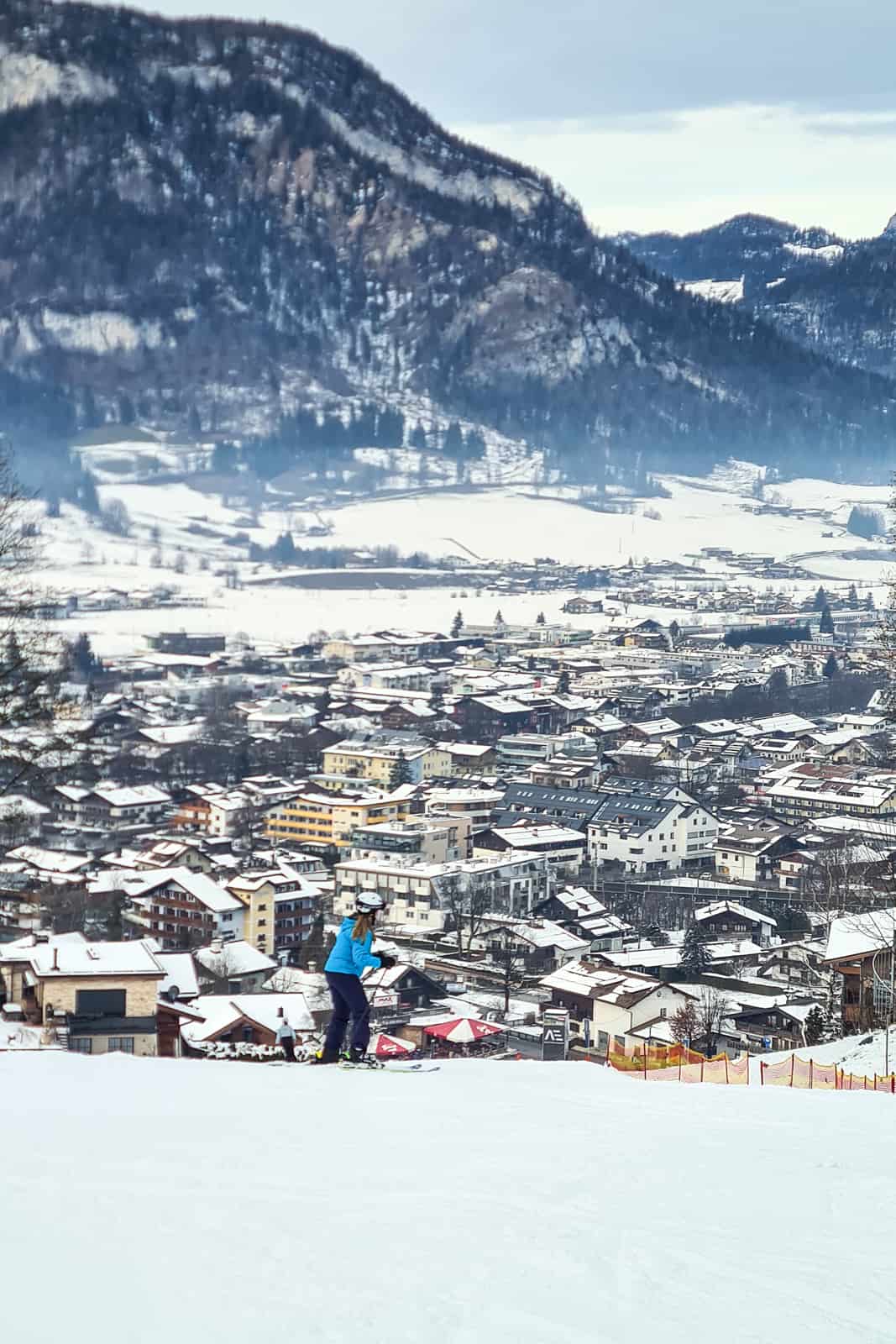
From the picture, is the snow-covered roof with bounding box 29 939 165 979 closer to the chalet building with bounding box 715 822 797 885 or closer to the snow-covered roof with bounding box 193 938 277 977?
the snow-covered roof with bounding box 193 938 277 977

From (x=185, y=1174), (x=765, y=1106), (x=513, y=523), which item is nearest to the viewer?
(x=185, y=1174)

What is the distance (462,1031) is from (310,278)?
213ft

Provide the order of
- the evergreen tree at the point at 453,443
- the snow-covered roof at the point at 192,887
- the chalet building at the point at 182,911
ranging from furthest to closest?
1. the evergreen tree at the point at 453,443
2. the snow-covered roof at the point at 192,887
3. the chalet building at the point at 182,911

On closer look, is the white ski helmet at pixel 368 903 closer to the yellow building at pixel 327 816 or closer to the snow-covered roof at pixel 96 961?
the snow-covered roof at pixel 96 961

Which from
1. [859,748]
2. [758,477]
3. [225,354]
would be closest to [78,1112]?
[859,748]

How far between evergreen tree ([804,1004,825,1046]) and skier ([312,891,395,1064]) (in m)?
4.21

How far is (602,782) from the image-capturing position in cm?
1786

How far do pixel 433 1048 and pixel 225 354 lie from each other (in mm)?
59774

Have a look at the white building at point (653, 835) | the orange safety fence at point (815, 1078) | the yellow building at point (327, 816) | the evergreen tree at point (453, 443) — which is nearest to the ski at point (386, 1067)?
the orange safety fence at point (815, 1078)

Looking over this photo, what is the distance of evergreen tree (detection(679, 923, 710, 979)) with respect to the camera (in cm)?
1023

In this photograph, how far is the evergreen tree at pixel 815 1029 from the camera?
6.98 meters

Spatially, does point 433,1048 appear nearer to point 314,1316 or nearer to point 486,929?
point 486,929

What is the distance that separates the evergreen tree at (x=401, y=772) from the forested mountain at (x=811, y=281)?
6837cm

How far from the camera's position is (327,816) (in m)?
16.1
